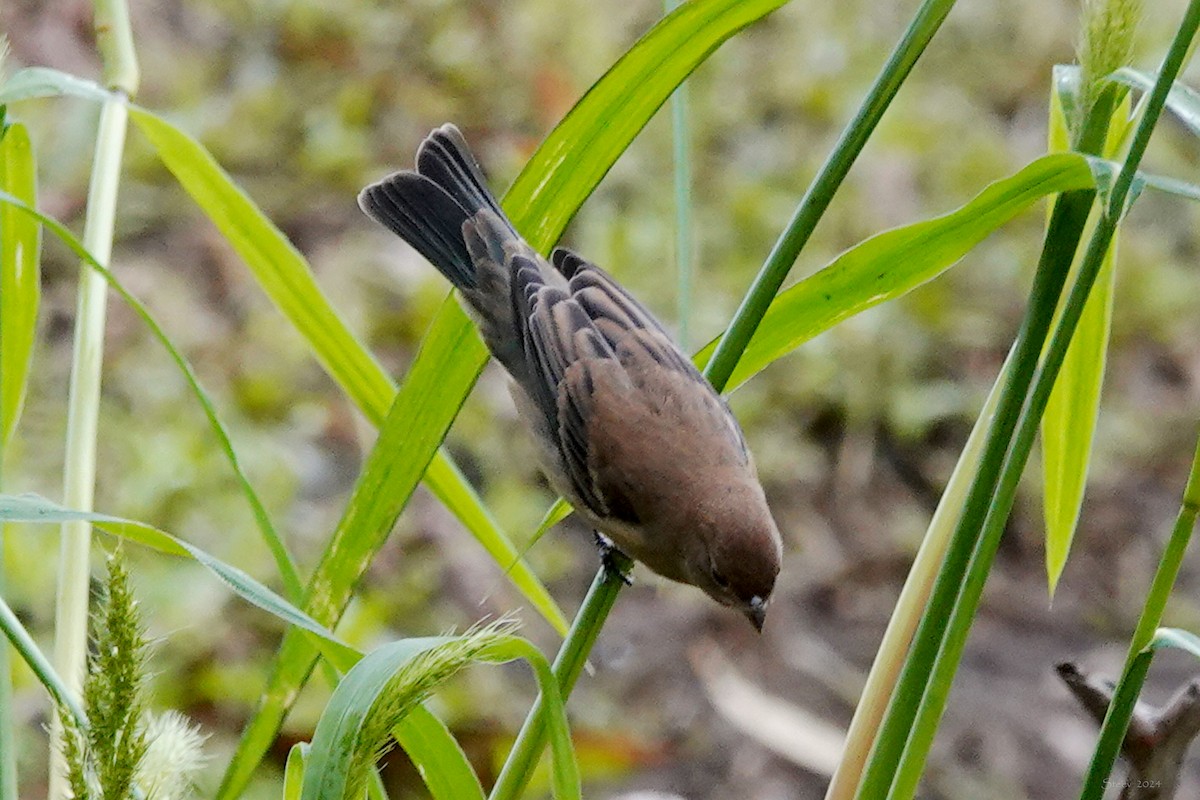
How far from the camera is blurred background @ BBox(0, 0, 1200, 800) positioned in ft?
7.96

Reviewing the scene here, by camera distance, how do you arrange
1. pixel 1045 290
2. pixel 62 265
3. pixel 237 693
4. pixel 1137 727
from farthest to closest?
pixel 62 265, pixel 237 693, pixel 1137 727, pixel 1045 290

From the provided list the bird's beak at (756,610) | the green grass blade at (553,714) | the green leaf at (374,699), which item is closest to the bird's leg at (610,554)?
the bird's beak at (756,610)

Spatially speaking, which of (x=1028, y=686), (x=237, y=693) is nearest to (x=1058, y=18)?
(x=1028, y=686)

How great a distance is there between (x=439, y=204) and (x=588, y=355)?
257 mm

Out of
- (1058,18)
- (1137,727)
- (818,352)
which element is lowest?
(1137,727)

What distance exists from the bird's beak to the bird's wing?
177 millimetres

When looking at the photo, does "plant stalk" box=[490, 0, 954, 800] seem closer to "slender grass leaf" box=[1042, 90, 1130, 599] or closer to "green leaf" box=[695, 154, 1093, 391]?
"green leaf" box=[695, 154, 1093, 391]

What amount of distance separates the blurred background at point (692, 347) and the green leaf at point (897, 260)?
1.30 m

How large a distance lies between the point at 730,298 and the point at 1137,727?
215 cm

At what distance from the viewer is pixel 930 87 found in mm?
3799

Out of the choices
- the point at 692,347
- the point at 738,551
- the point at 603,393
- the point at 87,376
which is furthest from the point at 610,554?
the point at 692,347

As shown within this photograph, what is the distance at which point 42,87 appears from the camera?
1.00 metres

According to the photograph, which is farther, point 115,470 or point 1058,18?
point 1058,18

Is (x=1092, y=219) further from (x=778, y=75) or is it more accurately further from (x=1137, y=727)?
(x=778, y=75)
